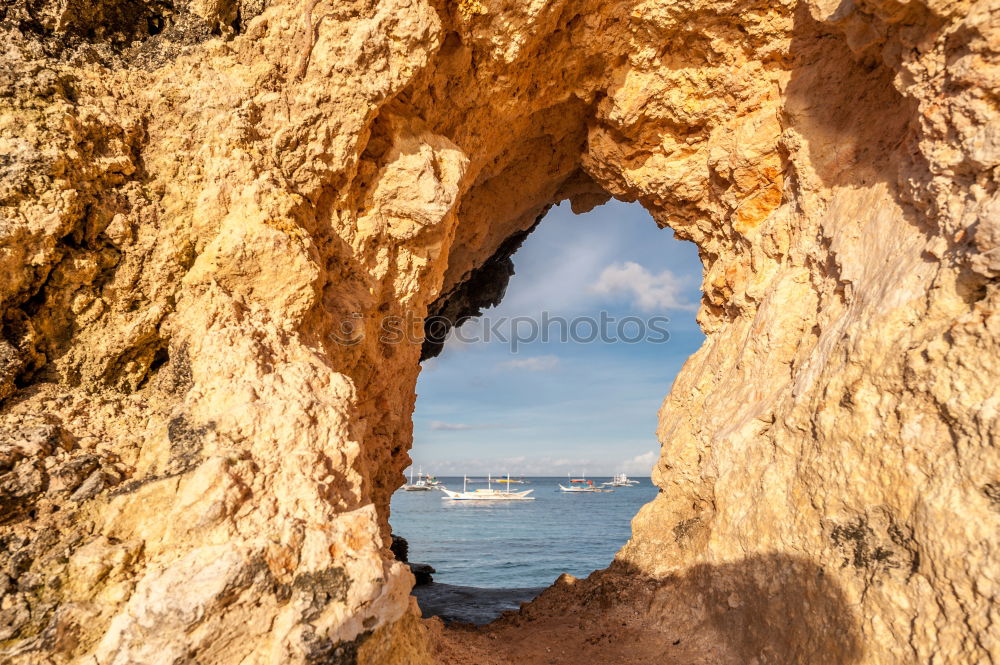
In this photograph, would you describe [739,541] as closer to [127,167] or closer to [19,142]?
[127,167]

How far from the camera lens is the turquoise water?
19828 millimetres

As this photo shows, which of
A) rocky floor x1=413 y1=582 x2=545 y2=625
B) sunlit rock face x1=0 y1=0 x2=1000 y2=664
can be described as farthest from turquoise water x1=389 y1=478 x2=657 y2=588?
sunlit rock face x1=0 y1=0 x2=1000 y2=664

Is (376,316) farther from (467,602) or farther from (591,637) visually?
(467,602)

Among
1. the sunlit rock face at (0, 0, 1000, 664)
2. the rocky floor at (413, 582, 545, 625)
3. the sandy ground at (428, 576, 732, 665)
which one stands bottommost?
the rocky floor at (413, 582, 545, 625)

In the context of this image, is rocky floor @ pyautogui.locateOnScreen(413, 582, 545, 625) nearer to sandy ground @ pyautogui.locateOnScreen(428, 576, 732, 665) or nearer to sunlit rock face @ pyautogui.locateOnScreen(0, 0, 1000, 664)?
sandy ground @ pyautogui.locateOnScreen(428, 576, 732, 665)

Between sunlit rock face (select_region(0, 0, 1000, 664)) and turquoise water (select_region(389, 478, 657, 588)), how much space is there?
48.9 feet

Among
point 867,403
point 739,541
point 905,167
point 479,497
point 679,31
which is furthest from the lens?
point 479,497

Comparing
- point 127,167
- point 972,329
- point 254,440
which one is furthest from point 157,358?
point 972,329

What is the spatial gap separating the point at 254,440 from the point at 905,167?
14.9 feet

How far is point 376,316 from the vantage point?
4.99m

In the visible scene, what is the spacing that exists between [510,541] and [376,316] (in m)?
26.2

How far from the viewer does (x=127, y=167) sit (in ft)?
11.3

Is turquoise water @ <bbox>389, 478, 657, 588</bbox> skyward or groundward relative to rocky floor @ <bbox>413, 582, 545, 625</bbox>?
groundward

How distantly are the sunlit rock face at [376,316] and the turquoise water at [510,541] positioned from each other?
587 inches
